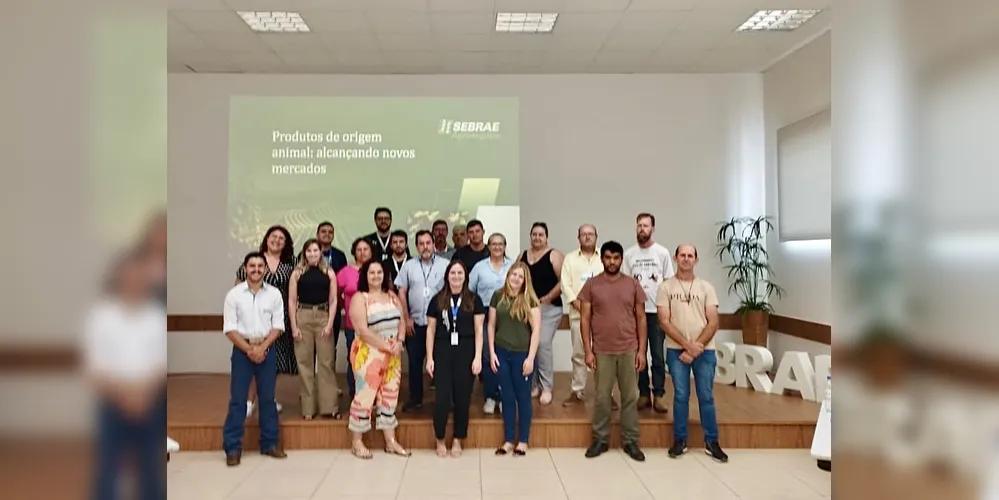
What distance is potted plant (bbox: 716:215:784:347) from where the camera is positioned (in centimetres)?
728

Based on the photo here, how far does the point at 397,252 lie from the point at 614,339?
198 centimetres

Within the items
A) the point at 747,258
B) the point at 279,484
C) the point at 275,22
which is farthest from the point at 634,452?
the point at 275,22

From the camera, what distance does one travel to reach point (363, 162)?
22.6 feet

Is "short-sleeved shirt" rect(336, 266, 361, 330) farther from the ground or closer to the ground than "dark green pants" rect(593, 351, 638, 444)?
farther from the ground

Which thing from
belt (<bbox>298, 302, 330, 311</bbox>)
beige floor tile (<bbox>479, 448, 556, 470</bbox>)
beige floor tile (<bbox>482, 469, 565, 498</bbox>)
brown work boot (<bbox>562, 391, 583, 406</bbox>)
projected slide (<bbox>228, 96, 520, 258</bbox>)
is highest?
projected slide (<bbox>228, 96, 520, 258</bbox>)

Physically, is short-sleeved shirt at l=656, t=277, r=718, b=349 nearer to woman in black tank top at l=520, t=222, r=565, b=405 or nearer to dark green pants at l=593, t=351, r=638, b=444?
dark green pants at l=593, t=351, r=638, b=444

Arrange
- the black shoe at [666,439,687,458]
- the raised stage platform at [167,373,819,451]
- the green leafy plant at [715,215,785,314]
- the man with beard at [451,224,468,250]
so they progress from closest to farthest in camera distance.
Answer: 1. the black shoe at [666,439,687,458]
2. the raised stage platform at [167,373,819,451]
3. the man with beard at [451,224,468,250]
4. the green leafy plant at [715,215,785,314]

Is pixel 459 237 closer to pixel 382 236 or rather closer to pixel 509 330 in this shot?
pixel 382 236

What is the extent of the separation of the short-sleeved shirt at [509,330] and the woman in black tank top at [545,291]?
789mm

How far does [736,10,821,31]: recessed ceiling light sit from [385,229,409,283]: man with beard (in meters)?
3.47

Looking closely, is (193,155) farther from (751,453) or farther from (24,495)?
(24,495)

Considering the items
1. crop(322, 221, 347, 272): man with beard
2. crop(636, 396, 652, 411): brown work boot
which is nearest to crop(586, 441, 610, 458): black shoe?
crop(636, 396, 652, 411): brown work boot

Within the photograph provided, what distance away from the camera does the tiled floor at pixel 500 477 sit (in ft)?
13.6

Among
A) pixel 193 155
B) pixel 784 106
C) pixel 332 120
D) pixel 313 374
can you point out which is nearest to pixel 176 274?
pixel 193 155
